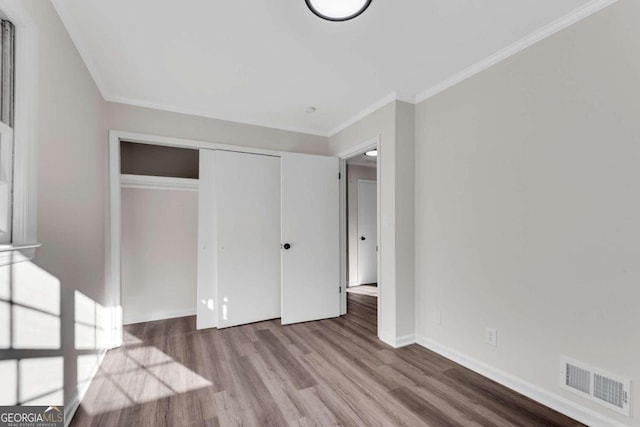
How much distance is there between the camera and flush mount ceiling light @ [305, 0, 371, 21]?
4.99 ft

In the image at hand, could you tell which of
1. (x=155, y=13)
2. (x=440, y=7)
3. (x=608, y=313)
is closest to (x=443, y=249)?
(x=608, y=313)

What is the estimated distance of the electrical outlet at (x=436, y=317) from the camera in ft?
8.32

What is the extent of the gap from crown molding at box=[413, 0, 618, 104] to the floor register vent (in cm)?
203

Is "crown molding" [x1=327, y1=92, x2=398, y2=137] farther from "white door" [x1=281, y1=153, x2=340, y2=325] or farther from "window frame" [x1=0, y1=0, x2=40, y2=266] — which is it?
"window frame" [x1=0, y1=0, x2=40, y2=266]

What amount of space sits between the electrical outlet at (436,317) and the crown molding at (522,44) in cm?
201

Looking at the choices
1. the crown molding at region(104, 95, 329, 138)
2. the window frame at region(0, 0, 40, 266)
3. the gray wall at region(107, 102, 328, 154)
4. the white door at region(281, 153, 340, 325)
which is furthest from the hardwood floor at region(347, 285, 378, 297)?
the window frame at region(0, 0, 40, 266)

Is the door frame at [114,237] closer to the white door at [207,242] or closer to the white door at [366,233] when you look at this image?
the white door at [207,242]

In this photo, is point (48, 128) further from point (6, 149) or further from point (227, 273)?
point (227, 273)

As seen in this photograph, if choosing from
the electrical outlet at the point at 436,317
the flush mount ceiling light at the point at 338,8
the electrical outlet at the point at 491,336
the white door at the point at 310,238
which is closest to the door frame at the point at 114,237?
the white door at the point at 310,238

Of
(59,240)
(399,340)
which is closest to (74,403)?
(59,240)

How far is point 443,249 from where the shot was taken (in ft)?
8.23

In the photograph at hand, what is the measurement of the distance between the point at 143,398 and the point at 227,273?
1409 millimetres

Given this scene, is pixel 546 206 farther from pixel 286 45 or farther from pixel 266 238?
pixel 266 238

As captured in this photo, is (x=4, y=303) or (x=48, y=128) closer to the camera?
(x=4, y=303)
